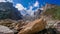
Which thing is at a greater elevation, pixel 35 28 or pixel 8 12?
pixel 8 12

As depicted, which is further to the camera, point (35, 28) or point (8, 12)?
point (8, 12)

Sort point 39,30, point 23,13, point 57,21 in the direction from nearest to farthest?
1. point 39,30
2. point 57,21
3. point 23,13

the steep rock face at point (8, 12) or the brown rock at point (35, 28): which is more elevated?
the steep rock face at point (8, 12)

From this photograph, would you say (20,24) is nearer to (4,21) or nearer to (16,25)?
(16,25)

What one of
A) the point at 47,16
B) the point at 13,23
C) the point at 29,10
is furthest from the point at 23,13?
the point at 47,16

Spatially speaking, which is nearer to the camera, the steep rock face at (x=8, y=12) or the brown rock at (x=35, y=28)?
the brown rock at (x=35, y=28)

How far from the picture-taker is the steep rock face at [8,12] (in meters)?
1.89

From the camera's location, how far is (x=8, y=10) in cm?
191

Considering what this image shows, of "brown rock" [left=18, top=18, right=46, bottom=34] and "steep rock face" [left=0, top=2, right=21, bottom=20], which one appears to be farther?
"steep rock face" [left=0, top=2, right=21, bottom=20]

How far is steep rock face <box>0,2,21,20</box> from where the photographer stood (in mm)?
1892

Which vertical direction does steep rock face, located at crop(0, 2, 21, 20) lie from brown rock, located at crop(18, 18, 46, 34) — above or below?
above

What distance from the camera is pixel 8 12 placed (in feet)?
6.23

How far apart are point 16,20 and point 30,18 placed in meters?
0.21

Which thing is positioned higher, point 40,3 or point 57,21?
point 40,3
